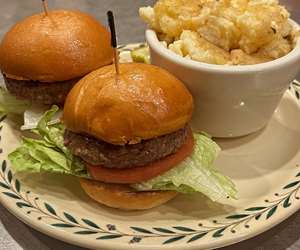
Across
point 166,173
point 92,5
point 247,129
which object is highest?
point 166,173

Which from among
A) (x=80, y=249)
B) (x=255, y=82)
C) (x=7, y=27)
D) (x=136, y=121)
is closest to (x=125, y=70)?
(x=136, y=121)

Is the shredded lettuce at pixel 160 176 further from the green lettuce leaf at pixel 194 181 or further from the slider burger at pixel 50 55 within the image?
the slider burger at pixel 50 55

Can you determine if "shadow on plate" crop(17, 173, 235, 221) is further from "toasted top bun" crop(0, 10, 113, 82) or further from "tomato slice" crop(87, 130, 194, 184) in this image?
"toasted top bun" crop(0, 10, 113, 82)

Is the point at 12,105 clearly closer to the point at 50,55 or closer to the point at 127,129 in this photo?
the point at 50,55

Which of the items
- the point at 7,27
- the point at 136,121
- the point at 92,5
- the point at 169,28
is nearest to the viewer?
the point at 136,121

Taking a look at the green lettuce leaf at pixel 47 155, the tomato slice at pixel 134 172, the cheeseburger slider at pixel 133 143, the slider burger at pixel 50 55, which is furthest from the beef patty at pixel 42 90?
the tomato slice at pixel 134 172

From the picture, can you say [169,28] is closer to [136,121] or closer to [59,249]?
[136,121]
